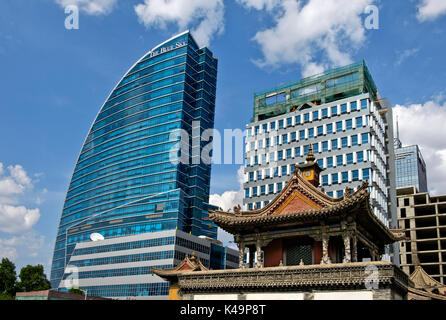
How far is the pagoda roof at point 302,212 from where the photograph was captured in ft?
103

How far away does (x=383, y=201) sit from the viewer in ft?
303

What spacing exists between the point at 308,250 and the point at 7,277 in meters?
57.5

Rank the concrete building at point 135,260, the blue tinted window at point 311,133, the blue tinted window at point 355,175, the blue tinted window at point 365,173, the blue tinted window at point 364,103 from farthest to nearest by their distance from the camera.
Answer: the concrete building at point 135,260
the blue tinted window at point 311,133
the blue tinted window at point 364,103
the blue tinted window at point 355,175
the blue tinted window at point 365,173

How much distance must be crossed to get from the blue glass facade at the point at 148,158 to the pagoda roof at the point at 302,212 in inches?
3661

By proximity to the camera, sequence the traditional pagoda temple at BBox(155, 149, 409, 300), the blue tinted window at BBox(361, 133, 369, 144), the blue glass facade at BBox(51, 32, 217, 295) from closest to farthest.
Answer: the traditional pagoda temple at BBox(155, 149, 409, 300) < the blue tinted window at BBox(361, 133, 369, 144) < the blue glass facade at BBox(51, 32, 217, 295)

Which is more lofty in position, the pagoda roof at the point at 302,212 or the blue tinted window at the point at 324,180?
the blue tinted window at the point at 324,180

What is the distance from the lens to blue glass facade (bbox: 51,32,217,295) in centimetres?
13638

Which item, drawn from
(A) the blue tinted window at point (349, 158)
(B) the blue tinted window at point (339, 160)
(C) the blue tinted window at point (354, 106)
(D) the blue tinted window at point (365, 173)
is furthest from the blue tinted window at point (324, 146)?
(D) the blue tinted window at point (365, 173)

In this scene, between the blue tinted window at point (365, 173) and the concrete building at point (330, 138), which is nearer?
the blue tinted window at point (365, 173)

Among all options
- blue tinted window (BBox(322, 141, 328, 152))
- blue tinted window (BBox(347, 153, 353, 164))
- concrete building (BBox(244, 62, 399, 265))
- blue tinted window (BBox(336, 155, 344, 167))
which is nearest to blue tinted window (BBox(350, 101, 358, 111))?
concrete building (BBox(244, 62, 399, 265))

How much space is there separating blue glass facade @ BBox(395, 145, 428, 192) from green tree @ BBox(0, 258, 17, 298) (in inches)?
6140

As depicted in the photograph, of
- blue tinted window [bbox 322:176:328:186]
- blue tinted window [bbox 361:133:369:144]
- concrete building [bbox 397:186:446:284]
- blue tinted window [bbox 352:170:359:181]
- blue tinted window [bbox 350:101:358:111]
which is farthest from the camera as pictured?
concrete building [bbox 397:186:446:284]

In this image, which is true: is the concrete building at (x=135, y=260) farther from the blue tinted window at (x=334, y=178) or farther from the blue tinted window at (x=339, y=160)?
the blue tinted window at (x=339, y=160)

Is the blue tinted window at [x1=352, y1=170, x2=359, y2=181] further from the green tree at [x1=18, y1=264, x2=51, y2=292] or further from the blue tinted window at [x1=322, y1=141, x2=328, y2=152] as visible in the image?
the green tree at [x1=18, y1=264, x2=51, y2=292]
